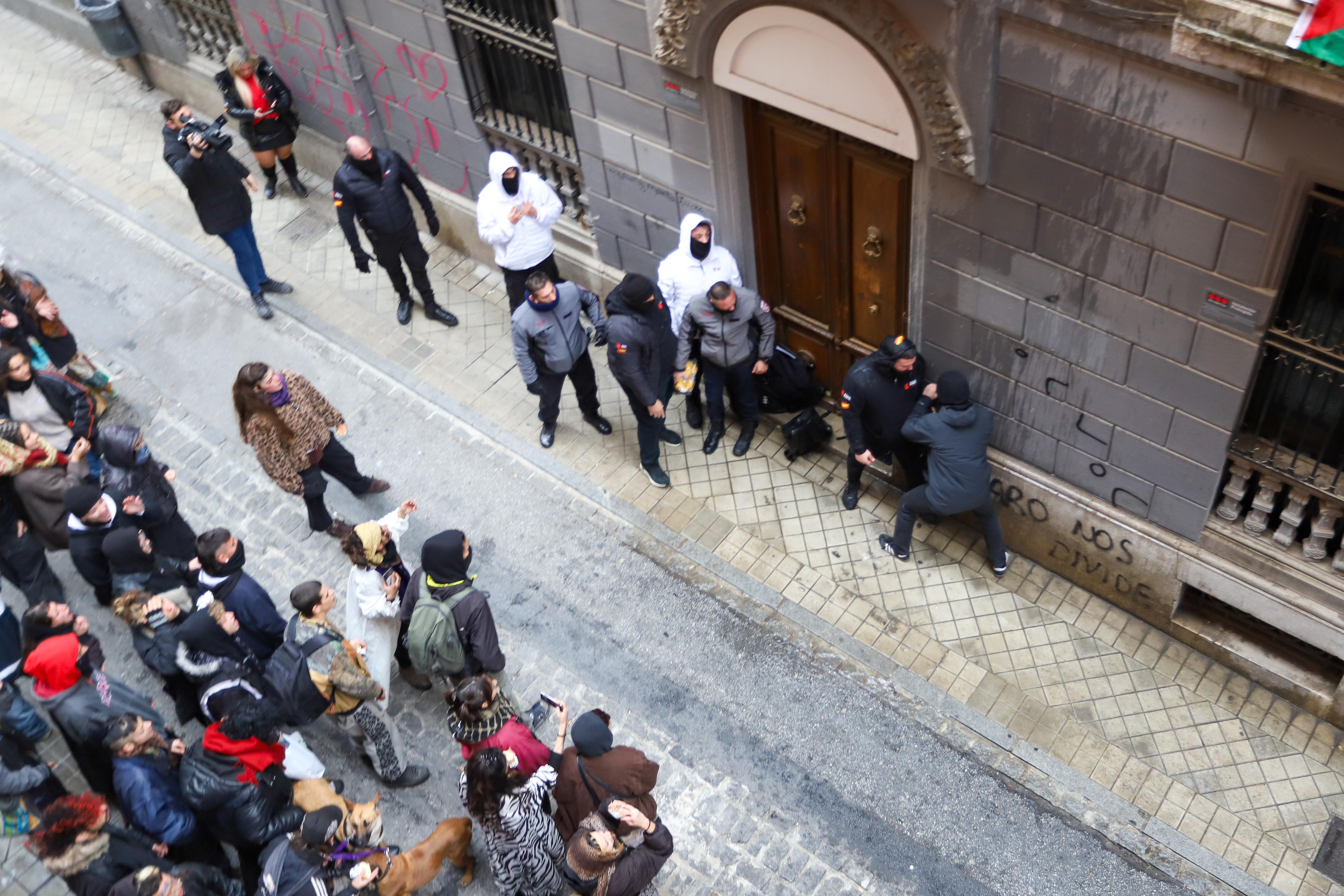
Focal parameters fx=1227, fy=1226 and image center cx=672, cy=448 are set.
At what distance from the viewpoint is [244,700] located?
22.1 feet

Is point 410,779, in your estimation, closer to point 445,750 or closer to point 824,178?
point 445,750

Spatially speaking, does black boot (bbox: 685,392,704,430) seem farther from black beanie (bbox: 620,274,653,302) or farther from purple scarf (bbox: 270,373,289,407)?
purple scarf (bbox: 270,373,289,407)

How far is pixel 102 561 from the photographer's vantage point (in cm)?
811

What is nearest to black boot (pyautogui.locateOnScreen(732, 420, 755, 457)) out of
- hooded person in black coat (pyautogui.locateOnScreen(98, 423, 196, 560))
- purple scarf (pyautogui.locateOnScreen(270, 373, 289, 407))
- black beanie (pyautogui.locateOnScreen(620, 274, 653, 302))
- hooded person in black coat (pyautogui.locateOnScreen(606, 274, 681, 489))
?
hooded person in black coat (pyautogui.locateOnScreen(606, 274, 681, 489))

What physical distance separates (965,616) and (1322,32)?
4614 millimetres

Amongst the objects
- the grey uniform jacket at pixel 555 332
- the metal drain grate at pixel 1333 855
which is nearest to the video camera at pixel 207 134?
the grey uniform jacket at pixel 555 332

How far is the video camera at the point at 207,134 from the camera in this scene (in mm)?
10062

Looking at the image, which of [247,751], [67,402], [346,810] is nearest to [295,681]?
[247,751]

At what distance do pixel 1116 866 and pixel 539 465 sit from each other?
4997mm

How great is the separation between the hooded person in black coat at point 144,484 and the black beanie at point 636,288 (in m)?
3.33

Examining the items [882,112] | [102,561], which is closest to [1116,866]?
[882,112]

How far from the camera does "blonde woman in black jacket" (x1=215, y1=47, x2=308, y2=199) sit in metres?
11.6

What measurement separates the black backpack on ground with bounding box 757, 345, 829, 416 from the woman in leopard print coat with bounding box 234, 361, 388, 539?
3203 millimetres

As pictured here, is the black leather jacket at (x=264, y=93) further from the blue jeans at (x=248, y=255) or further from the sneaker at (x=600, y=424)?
the sneaker at (x=600, y=424)
